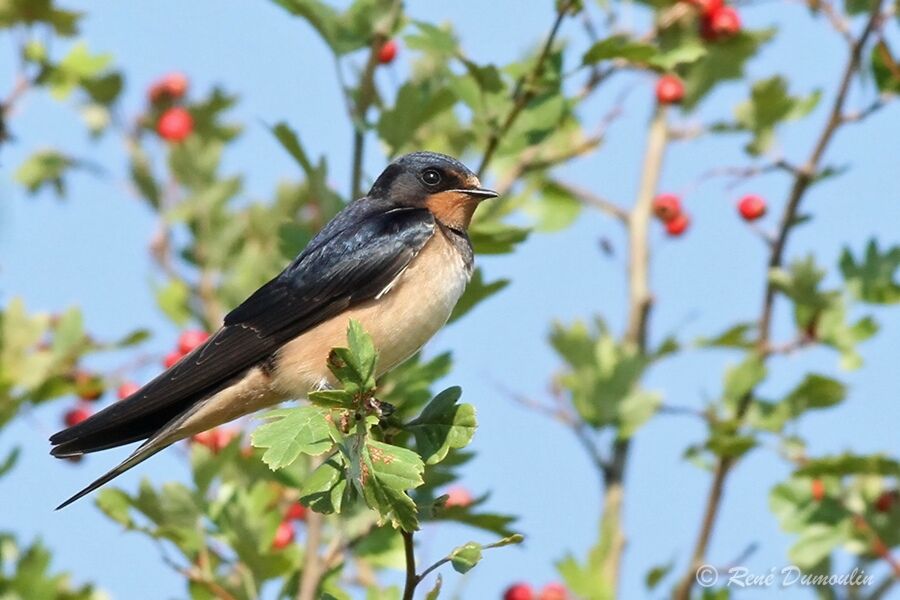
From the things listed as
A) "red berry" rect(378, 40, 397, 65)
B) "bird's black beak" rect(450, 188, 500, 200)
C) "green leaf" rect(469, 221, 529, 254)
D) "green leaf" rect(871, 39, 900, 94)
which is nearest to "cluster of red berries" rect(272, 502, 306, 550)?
"green leaf" rect(469, 221, 529, 254)

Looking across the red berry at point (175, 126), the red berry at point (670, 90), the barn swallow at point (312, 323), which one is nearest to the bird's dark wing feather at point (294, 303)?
the barn swallow at point (312, 323)

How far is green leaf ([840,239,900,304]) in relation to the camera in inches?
189

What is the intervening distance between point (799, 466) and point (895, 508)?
0.99ft

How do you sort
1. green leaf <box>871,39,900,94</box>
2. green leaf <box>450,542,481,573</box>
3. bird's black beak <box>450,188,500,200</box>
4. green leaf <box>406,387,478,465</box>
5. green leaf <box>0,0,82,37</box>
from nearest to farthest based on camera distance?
green leaf <box>450,542,481,573</box>
green leaf <box>406,387,478,465</box>
bird's black beak <box>450,188,500,200</box>
green leaf <box>871,39,900,94</box>
green leaf <box>0,0,82,37</box>

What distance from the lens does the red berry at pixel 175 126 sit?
5504 millimetres

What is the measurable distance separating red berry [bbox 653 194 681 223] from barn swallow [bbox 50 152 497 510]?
1339mm

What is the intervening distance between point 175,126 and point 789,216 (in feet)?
7.11

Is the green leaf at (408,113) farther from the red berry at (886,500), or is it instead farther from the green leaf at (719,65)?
the red berry at (886,500)

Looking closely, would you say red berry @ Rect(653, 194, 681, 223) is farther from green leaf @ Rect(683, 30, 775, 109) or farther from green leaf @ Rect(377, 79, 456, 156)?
green leaf @ Rect(377, 79, 456, 156)

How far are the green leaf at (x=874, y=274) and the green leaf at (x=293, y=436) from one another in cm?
248

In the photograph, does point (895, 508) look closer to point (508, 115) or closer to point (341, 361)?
point (508, 115)

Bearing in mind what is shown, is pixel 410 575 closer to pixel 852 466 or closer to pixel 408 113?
pixel 408 113

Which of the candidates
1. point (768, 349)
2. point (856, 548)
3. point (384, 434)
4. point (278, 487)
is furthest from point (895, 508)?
point (384, 434)

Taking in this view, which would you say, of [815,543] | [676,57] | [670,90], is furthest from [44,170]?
[815,543]
